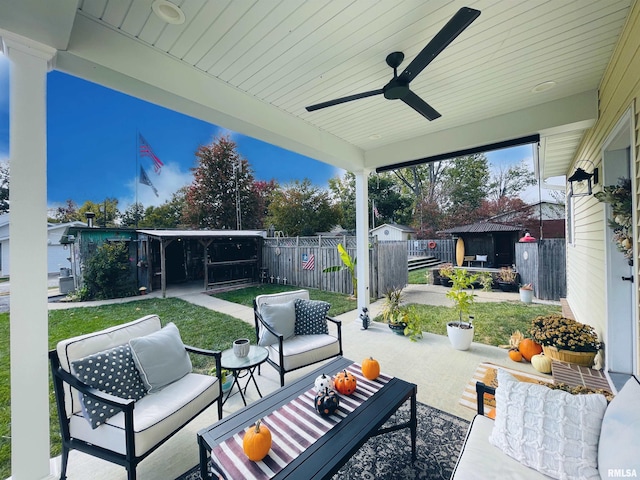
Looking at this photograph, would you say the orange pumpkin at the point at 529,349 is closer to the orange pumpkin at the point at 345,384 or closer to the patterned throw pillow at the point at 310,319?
the patterned throw pillow at the point at 310,319

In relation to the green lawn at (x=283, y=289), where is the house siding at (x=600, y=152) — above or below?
above

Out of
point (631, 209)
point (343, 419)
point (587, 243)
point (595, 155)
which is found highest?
point (595, 155)

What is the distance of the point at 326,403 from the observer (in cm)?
186

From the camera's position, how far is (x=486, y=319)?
219 inches

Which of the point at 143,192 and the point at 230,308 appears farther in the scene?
the point at 143,192

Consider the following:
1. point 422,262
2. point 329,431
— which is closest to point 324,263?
point 422,262

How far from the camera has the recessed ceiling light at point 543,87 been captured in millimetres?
3012

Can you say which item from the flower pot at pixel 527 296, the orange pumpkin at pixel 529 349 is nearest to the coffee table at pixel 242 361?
the orange pumpkin at pixel 529 349

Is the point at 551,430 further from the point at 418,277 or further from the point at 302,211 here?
the point at 302,211

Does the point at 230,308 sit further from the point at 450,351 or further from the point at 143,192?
the point at 143,192

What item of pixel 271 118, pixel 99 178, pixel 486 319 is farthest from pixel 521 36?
pixel 99 178

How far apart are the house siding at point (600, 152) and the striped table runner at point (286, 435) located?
A: 7.44ft

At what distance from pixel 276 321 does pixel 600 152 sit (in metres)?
4.12

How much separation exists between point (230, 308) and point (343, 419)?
212 inches
